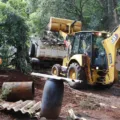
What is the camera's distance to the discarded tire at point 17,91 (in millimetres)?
7410

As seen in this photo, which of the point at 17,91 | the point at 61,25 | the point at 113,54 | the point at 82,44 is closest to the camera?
the point at 17,91

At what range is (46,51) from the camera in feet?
57.2

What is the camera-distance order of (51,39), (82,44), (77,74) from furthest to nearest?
(51,39) < (82,44) < (77,74)

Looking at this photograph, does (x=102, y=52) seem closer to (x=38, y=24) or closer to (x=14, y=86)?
(x=14, y=86)

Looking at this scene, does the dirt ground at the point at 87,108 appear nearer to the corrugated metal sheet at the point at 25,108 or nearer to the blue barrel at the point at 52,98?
the corrugated metal sheet at the point at 25,108

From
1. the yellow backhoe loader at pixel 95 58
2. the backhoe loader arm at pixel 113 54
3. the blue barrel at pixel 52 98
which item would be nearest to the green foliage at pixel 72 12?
the yellow backhoe loader at pixel 95 58

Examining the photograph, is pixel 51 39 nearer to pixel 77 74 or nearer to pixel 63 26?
pixel 63 26

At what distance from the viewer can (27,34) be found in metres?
13.2

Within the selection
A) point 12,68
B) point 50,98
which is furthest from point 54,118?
point 12,68

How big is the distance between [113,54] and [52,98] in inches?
189

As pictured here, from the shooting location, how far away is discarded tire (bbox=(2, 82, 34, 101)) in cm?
741

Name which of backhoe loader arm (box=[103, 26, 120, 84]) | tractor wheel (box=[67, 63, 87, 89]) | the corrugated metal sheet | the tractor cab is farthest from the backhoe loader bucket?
the corrugated metal sheet

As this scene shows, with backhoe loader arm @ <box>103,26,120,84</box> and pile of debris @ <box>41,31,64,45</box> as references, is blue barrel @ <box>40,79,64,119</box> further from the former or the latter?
pile of debris @ <box>41,31,64,45</box>

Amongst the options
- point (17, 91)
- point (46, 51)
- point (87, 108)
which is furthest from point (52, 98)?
point (46, 51)
